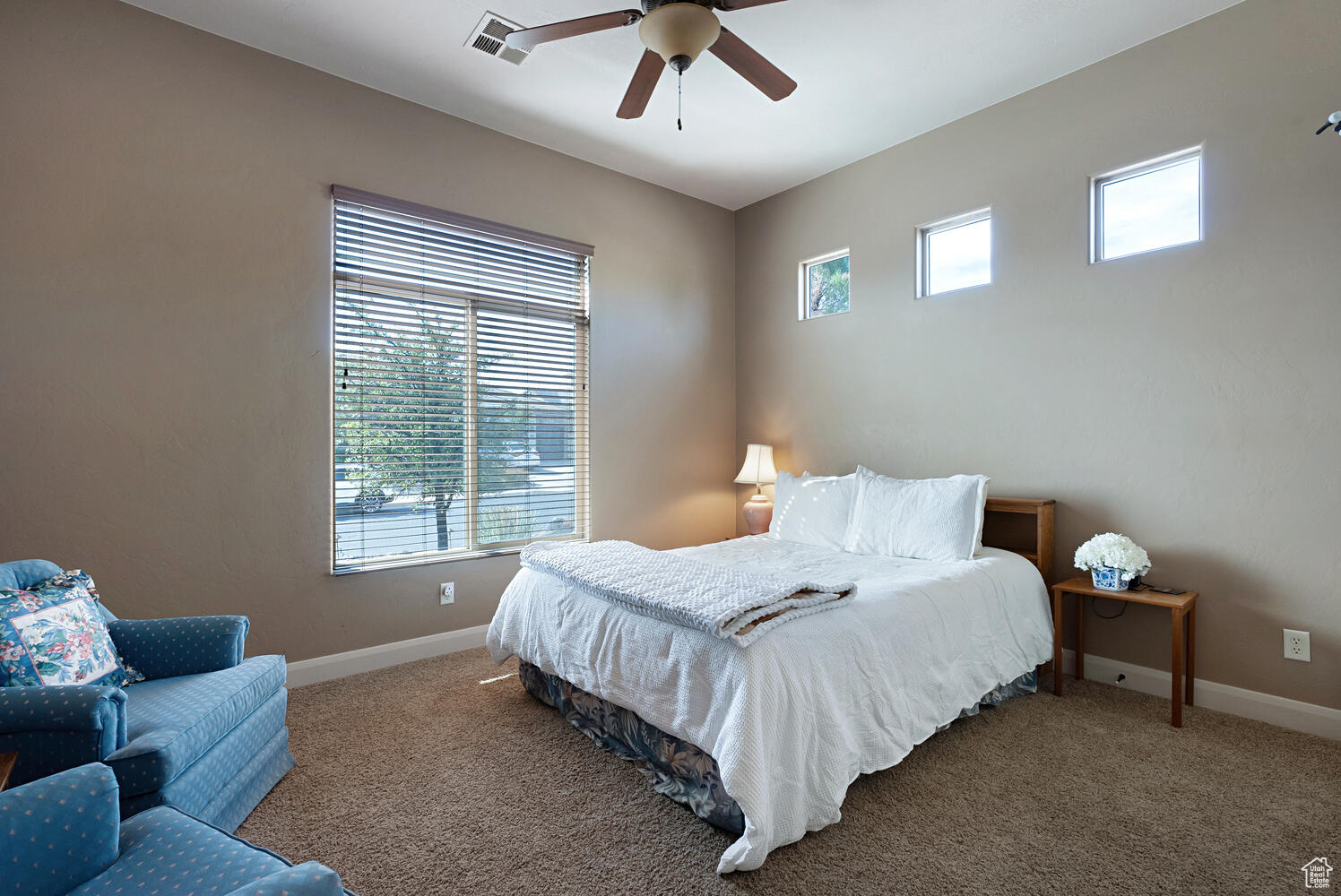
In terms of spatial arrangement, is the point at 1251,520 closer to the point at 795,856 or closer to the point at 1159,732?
the point at 1159,732

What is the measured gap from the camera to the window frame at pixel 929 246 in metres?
3.61

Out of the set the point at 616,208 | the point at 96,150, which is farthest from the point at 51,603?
the point at 616,208

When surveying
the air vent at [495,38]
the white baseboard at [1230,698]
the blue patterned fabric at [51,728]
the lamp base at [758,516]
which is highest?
the air vent at [495,38]

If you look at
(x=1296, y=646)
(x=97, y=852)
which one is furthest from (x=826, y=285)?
(x=97, y=852)

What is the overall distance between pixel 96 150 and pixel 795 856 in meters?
3.77

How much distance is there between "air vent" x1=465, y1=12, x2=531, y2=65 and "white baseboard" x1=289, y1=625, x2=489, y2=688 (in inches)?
118

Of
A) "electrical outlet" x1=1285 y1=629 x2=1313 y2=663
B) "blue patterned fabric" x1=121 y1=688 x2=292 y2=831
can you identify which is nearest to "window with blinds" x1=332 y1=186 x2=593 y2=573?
"blue patterned fabric" x1=121 y1=688 x2=292 y2=831

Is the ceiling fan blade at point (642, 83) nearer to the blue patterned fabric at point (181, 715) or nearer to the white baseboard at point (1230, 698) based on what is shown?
the blue patterned fabric at point (181, 715)

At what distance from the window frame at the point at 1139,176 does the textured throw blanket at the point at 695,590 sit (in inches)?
90.2

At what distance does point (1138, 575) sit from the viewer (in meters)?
2.90

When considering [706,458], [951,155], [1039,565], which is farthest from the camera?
[706,458]

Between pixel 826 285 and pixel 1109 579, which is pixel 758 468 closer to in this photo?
pixel 826 285

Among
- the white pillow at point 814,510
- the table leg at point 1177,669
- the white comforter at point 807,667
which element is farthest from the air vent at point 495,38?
the table leg at point 1177,669

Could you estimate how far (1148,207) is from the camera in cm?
306
